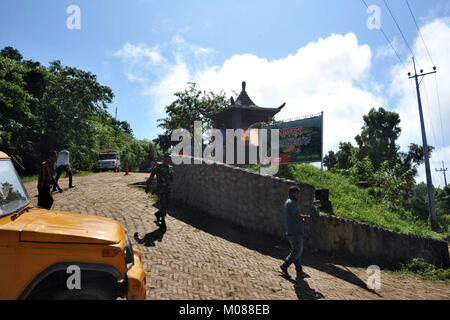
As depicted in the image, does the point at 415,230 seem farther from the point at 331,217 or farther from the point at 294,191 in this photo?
the point at 294,191

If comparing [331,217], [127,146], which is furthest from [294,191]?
[127,146]

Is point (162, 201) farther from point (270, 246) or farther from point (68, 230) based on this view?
point (68, 230)

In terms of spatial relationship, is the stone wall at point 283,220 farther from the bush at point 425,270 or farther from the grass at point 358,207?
the grass at point 358,207

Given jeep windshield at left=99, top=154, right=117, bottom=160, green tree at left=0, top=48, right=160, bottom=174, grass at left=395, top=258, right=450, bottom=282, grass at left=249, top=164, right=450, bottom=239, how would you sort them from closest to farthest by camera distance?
grass at left=395, top=258, right=450, bottom=282, grass at left=249, top=164, right=450, bottom=239, green tree at left=0, top=48, right=160, bottom=174, jeep windshield at left=99, top=154, right=117, bottom=160

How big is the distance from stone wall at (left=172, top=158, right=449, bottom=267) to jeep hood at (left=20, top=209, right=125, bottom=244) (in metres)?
6.53

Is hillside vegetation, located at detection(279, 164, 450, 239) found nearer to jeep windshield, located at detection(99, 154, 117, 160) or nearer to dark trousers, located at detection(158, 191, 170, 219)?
dark trousers, located at detection(158, 191, 170, 219)

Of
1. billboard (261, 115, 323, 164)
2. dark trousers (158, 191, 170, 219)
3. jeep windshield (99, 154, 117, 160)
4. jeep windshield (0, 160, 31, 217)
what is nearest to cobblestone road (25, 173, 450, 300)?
dark trousers (158, 191, 170, 219)

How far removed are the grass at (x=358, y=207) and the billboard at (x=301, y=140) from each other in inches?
49.5

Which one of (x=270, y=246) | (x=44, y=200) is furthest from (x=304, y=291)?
(x=44, y=200)

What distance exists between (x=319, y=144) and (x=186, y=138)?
2403 centimetres

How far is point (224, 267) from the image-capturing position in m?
6.21

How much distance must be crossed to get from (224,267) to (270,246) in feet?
8.79

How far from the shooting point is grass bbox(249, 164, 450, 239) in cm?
925

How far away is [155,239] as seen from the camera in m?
7.27
